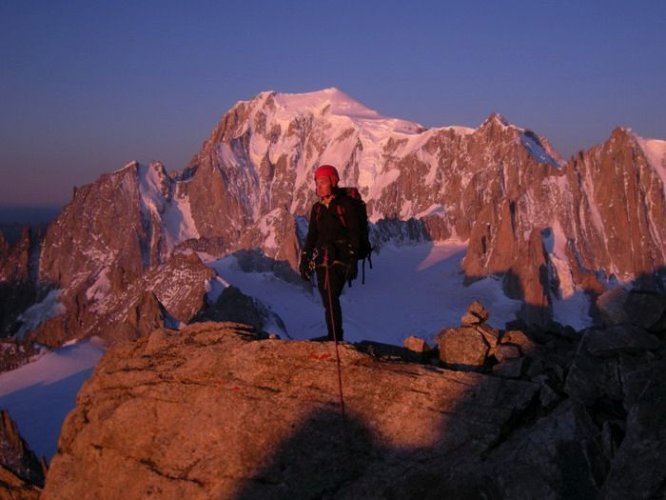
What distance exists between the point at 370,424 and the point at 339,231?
12.3 ft

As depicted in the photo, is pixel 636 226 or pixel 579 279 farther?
pixel 636 226

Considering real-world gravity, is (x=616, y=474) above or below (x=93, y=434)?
above

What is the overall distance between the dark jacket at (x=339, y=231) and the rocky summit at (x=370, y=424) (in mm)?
1653

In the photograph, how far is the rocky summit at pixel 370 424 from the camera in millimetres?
7219

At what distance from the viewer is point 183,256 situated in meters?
139

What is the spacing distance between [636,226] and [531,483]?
165 meters

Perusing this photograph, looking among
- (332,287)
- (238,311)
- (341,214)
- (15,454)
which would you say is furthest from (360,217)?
(238,311)

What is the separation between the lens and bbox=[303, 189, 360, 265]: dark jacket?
11.5m

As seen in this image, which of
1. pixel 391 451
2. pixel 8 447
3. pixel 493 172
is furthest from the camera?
pixel 493 172

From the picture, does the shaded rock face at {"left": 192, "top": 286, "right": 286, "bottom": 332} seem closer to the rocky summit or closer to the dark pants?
the dark pants

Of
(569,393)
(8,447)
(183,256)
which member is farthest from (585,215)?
(569,393)

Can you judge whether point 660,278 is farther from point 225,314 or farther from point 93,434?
point 93,434

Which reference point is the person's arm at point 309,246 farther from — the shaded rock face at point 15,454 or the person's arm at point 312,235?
the shaded rock face at point 15,454

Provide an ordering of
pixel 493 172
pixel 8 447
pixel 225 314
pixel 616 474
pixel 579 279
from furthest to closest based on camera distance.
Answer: pixel 493 172, pixel 579 279, pixel 225 314, pixel 8 447, pixel 616 474
